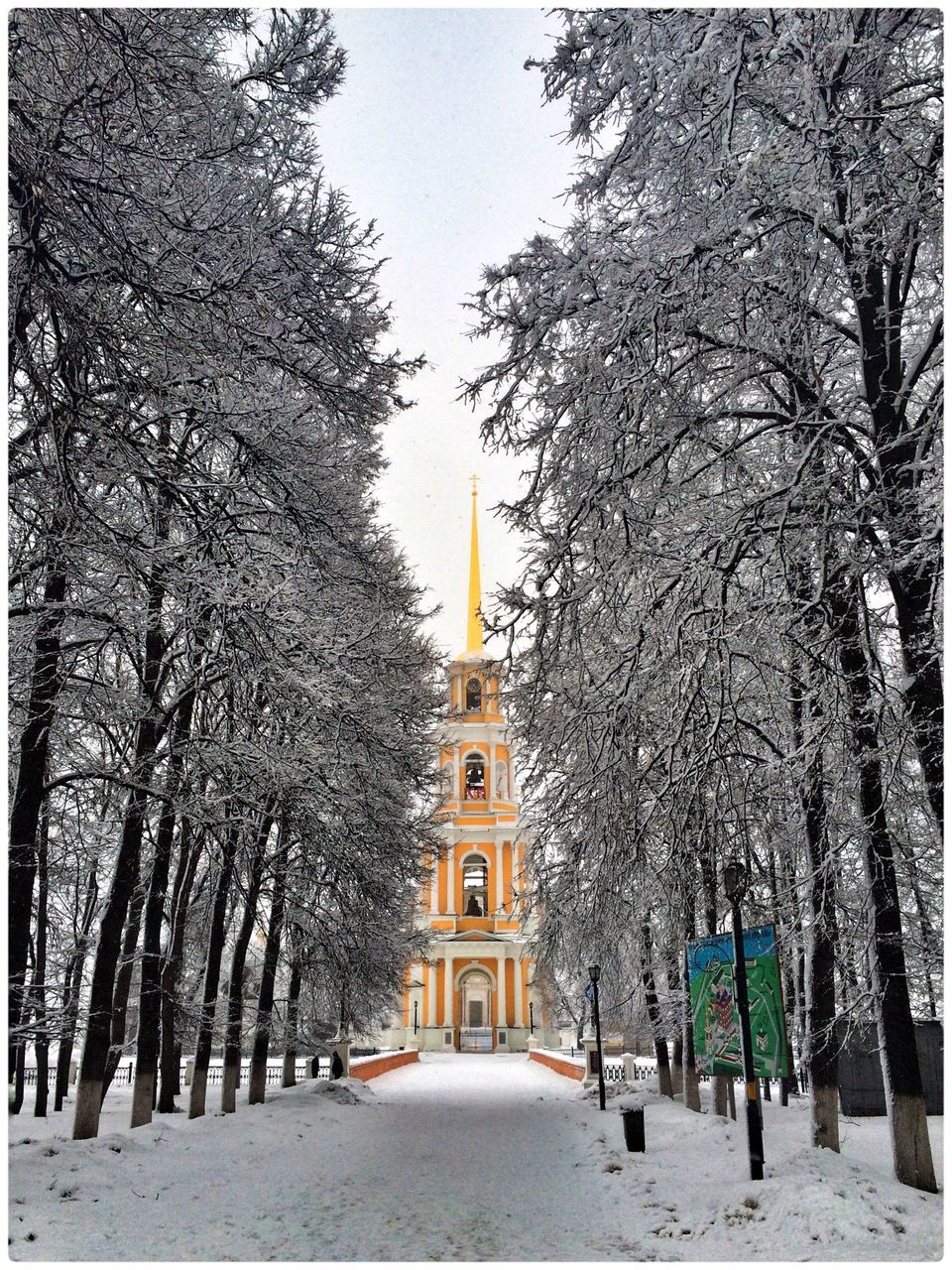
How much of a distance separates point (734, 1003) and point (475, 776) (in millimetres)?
40104

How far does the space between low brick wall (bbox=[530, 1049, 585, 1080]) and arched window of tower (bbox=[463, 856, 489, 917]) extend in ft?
50.5

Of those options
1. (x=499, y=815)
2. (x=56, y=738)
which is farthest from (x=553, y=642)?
(x=499, y=815)

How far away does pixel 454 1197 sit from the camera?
8984 mm

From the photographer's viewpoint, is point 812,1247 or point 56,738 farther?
point 56,738

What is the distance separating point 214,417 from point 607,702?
3.72 meters

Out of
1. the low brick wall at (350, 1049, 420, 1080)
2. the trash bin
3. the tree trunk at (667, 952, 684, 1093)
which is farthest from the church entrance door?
the trash bin

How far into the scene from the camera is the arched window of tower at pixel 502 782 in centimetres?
4799

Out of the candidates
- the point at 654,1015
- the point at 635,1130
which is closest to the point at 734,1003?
the point at 635,1130

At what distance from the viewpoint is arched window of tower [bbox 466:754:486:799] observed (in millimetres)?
48438

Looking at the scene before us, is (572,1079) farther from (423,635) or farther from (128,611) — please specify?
(128,611)

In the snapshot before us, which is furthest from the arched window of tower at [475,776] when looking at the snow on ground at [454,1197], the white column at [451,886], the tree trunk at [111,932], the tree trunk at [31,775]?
the tree trunk at [31,775]

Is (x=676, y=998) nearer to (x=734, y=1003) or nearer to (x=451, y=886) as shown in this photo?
(x=734, y=1003)

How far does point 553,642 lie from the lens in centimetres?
714

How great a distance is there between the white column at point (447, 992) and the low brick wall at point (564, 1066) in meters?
12.0
